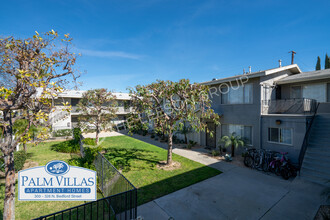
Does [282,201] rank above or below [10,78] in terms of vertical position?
below

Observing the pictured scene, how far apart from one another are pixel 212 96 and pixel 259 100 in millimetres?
3949

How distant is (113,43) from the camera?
46.4 ft

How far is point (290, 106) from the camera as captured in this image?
36.3 ft

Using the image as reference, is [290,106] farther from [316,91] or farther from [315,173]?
[315,173]

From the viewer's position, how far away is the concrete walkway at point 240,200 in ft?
16.9

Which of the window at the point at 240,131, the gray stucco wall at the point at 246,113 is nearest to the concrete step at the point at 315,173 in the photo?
the gray stucco wall at the point at 246,113

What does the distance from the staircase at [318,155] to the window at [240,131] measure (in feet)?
10.6

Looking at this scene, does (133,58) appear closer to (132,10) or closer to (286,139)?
(132,10)

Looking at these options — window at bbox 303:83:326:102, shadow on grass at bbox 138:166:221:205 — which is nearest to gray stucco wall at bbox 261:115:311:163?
window at bbox 303:83:326:102

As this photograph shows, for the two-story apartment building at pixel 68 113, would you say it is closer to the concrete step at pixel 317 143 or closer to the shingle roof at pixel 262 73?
the shingle roof at pixel 262 73

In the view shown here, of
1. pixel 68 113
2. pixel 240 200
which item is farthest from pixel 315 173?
pixel 68 113

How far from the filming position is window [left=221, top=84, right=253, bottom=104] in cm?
1160

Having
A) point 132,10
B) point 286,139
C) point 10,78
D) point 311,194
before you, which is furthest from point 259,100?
point 10,78

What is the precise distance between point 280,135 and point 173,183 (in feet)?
25.1
